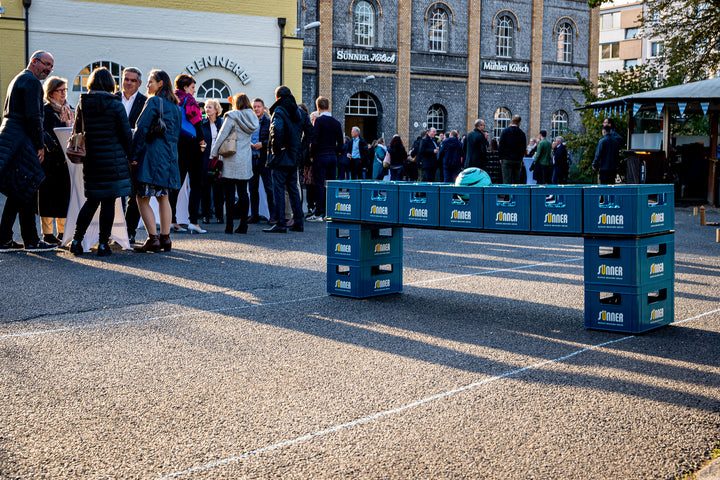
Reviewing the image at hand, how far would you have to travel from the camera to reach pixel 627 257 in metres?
6.20

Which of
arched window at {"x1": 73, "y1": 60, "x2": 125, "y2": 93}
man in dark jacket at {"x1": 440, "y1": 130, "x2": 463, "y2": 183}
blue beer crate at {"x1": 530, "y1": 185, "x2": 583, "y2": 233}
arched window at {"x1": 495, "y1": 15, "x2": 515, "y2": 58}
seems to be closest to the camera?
blue beer crate at {"x1": 530, "y1": 185, "x2": 583, "y2": 233}

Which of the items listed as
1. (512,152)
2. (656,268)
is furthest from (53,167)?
(512,152)

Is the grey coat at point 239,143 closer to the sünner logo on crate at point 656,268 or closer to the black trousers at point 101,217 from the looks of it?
the black trousers at point 101,217

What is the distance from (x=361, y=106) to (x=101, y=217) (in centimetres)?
2999

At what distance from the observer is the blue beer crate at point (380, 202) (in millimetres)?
7500

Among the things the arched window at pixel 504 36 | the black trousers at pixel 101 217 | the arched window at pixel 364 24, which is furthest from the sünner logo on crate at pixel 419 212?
the arched window at pixel 504 36

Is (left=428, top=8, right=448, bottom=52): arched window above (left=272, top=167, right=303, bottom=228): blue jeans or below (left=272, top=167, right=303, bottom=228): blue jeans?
above

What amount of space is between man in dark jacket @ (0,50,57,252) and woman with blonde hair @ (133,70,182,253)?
113cm

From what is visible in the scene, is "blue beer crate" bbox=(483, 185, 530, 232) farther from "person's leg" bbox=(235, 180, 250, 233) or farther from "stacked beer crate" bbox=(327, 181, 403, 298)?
"person's leg" bbox=(235, 180, 250, 233)

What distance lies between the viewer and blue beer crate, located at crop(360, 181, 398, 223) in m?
7.50

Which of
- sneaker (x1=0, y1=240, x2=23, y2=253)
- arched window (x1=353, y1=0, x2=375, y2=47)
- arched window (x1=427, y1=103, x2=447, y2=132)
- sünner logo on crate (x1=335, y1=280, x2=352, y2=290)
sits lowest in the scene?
sünner logo on crate (x1=335, y1=280, x2=352, y2=290)

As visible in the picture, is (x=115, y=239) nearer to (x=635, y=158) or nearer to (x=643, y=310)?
(x=643, y=310)

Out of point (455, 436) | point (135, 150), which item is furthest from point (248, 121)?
point (455, 436)

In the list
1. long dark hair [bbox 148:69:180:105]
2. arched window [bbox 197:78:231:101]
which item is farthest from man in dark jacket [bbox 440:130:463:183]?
long dark hair [bbox 148:69:180:105]
